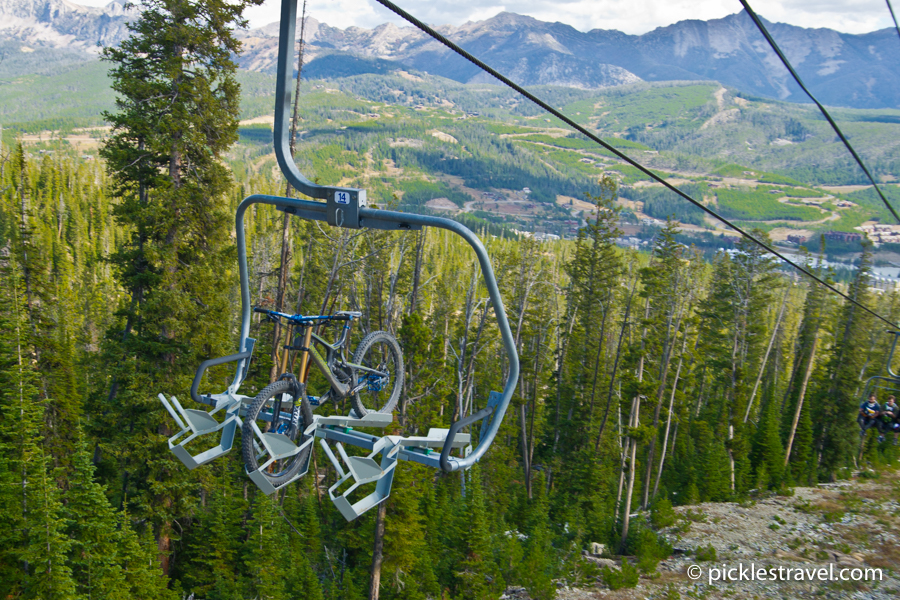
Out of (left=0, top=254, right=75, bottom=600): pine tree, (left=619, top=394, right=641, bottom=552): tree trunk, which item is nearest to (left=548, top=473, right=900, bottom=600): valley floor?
(left=619, top=394, right=641, bottom=552): tree trunk

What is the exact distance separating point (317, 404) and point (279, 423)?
534mm

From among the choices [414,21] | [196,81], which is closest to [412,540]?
[196,81]

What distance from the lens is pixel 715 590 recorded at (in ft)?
73.1

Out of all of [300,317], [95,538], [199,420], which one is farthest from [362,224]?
[95,538]

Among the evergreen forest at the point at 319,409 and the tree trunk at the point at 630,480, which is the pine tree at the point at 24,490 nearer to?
the evergreen forest at the point at 319,409

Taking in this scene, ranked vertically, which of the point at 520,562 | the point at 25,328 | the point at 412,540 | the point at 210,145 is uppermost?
the point at 210,145

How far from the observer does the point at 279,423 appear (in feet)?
17.4

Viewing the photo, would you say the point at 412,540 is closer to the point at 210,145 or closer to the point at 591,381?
the point at 210,145

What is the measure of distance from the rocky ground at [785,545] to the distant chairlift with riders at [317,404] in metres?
20.1

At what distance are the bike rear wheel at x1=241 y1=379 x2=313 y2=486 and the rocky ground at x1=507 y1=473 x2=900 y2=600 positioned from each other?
20149 mm

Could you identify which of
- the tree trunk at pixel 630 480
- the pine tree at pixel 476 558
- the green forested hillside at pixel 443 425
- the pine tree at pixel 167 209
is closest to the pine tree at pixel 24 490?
the green forested hillside at pixel 443 425

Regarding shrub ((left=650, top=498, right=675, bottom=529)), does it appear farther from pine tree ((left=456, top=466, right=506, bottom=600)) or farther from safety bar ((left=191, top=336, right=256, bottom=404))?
safety bar ((left=191, top=336, right=256, bottom=404))

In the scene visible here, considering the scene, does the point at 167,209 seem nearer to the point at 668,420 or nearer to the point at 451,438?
the point at 451,438

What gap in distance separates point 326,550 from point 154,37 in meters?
20.4
